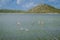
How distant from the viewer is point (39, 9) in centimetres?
284

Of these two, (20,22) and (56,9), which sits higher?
(56,9)

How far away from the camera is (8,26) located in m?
2.87

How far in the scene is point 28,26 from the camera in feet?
9.37

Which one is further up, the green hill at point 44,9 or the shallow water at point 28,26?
the green hill at point 44,9

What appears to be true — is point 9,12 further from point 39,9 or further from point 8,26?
point 39,9

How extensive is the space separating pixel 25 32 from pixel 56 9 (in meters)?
0.66

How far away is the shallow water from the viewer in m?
2.83

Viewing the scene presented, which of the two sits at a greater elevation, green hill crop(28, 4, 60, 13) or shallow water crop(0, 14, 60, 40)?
green hill crop(28, 4, 60, 13)

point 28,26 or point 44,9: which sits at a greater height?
point 44,9

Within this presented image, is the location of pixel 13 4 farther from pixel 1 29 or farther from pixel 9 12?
pixel 1 29

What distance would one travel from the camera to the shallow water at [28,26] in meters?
2.83

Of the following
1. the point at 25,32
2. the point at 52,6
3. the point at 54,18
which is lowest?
the point at 25,32

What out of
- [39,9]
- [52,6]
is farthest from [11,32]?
[52,6]

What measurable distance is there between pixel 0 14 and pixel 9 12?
0.52 feet
